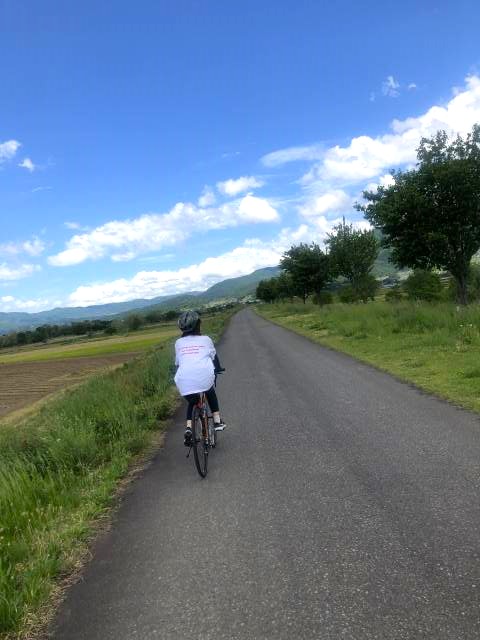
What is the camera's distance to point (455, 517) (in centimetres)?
400

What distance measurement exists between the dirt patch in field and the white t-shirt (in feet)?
67.6

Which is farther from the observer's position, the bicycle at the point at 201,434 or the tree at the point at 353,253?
the tree at the point at 353,253

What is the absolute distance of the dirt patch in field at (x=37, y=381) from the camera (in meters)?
27.7

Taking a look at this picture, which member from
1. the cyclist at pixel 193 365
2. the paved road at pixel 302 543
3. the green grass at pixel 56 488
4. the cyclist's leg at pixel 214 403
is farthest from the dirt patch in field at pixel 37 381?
the paved road at pixel 302 543

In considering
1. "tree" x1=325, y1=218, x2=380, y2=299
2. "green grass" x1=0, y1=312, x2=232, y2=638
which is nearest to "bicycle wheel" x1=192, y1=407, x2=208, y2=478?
"green grass" x1=0, y1=312, x2=232, y2=638

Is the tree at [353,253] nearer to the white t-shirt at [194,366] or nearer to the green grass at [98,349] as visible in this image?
the green grass at [98,349]

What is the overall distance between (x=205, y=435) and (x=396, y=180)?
60.5 feet

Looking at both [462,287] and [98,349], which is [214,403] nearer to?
[462,287]

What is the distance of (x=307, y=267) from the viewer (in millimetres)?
54500

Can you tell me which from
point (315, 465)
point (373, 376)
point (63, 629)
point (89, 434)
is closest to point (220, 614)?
point (63, 629)

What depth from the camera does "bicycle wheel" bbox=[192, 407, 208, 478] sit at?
230 inches

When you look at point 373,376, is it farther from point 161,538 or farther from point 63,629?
point 63,629

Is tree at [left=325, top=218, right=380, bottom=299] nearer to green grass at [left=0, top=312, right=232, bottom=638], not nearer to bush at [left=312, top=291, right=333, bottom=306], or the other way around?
bush at [left=312, top=291, right=333, bottom=306]

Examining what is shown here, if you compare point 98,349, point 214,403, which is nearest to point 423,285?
point 98,349
